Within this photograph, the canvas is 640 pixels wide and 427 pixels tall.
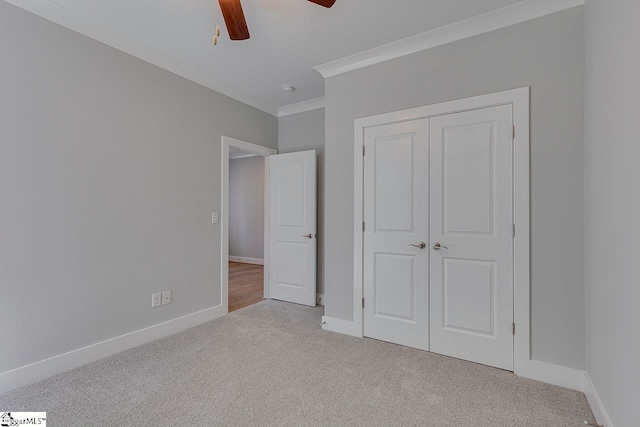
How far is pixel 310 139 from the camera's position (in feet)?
13.3

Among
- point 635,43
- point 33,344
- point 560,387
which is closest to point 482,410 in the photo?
point 560,387

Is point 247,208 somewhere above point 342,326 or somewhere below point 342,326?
above

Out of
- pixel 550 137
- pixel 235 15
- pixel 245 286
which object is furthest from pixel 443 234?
pixel 245 286

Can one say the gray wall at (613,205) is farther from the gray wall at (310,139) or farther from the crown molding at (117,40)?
the crown molding at (117,40)

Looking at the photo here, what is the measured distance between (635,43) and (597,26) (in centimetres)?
69

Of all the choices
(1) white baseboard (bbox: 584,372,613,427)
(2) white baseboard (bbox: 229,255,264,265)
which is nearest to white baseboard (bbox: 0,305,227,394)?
(1) white baseboard (bbox: 584,372,613,427)

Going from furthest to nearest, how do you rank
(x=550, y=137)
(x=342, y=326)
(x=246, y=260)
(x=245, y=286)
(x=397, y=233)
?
(x=246, y=260) → (x=245, y=286) → (x=342, y=326) → (x=397, y=233) → (x=550, y=137)

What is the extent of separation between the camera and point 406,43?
2582mm

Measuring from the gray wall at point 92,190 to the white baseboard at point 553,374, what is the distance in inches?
118

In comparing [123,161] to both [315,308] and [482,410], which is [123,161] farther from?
[482,410]

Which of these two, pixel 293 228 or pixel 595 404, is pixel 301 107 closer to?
pixel 293 228

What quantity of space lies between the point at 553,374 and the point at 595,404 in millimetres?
344

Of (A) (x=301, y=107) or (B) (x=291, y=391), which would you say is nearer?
(B) (x=291, y=391)

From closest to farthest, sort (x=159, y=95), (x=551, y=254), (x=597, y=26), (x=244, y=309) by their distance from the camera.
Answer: (x=597, y=26)
(x=551, y=254)
(x=159, y=95)
(x=244, y=309)
